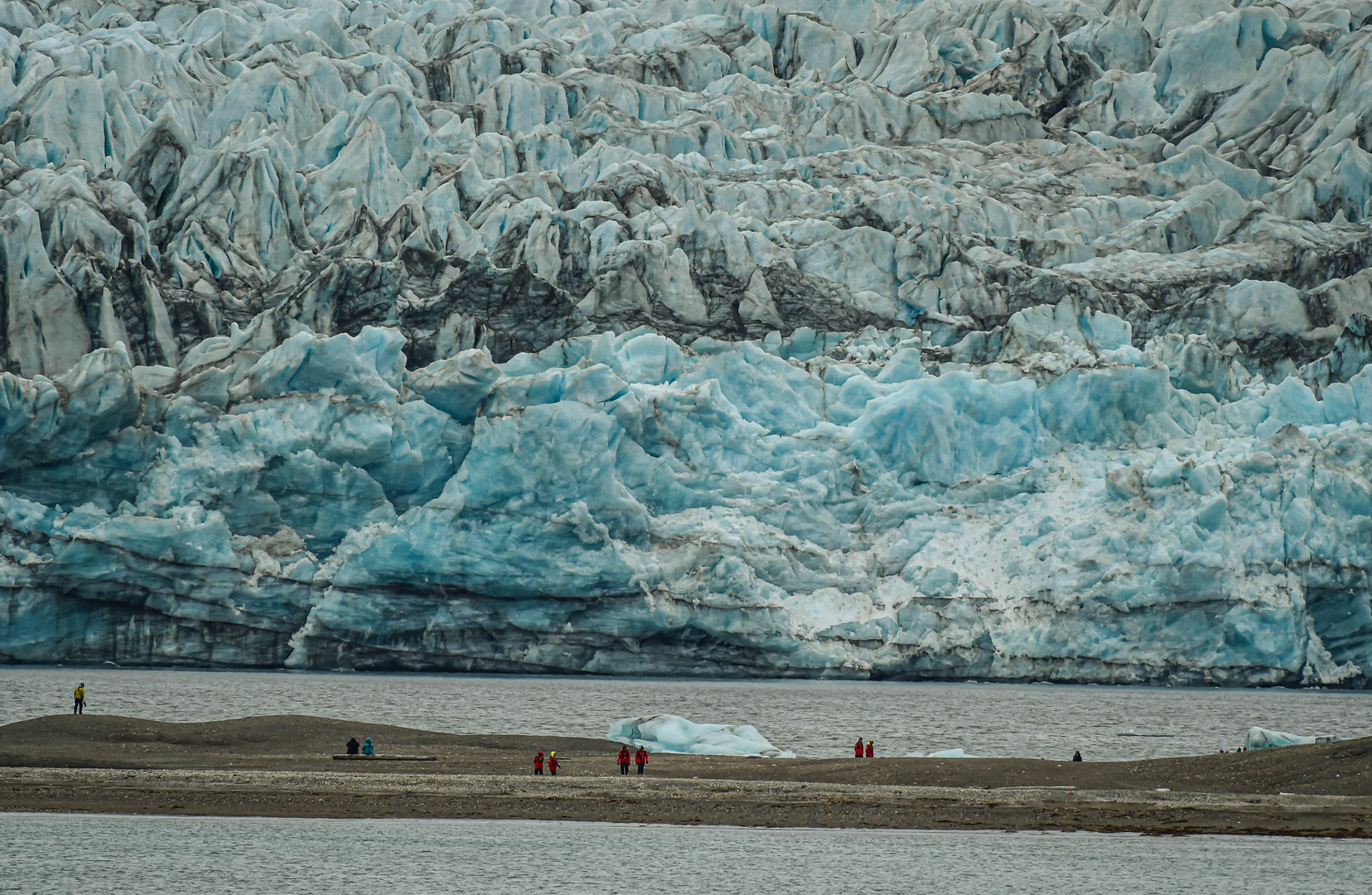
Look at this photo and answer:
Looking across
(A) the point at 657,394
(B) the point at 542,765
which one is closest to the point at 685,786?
(B) the point at 542,765

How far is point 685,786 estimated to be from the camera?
19797 mm

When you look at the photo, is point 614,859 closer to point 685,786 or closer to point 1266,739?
point 685,786

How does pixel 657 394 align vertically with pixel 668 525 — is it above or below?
above

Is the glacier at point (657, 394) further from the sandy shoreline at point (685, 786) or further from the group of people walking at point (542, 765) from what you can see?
the group of people walking at point (542, 765)

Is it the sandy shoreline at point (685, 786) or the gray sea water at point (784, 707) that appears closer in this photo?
the sandy shoreline at point (685, 786)

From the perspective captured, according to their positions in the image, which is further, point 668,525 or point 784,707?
point 668,525

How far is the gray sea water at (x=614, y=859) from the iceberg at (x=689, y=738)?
772 cm

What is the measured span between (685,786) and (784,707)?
15.6m

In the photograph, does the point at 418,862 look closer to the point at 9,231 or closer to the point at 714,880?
the point at 714,880

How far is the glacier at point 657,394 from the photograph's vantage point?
34.4 meters

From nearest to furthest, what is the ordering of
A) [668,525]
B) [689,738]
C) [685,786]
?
1. [685,786]
2. [689,738]
3. [668,525]

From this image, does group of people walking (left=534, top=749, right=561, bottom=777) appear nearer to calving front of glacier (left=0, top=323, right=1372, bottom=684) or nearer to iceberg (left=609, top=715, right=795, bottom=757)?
iceberg (left=609, top=715, right=795, bottom=757)

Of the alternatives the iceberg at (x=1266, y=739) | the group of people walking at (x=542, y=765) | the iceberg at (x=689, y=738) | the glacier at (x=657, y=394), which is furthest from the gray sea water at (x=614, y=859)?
the glacier at (x=657, y=394)

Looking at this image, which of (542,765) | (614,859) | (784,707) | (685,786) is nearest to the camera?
(614,859)
